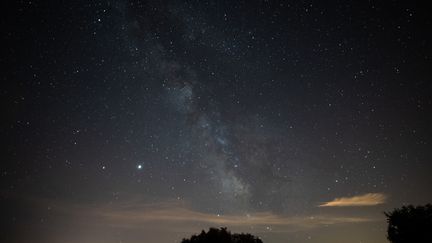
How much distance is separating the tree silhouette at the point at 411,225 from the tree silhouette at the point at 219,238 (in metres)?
16.1

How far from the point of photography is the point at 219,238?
119ft

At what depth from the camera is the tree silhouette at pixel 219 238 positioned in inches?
1415

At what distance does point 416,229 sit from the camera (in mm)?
31531

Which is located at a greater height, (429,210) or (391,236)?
(429,210)

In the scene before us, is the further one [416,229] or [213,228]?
[213,228]

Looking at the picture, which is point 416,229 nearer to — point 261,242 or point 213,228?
point 261,242

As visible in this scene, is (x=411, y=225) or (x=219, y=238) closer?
(x=411, y=225)

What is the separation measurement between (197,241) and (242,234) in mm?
7005

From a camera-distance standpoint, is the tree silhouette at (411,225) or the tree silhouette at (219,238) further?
the tree silhouette at (219,238)

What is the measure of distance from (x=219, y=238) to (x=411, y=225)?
22.1 metres

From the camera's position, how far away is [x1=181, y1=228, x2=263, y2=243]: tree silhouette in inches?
1415

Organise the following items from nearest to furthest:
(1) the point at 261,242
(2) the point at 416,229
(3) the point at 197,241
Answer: (2) the point at 416,229, (3) the point at 197,241, (1) the point at 261,242

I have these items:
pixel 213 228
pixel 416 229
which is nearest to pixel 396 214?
pixel 416 229

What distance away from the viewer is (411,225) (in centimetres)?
3194
